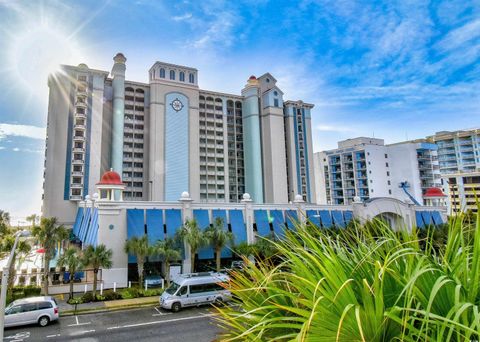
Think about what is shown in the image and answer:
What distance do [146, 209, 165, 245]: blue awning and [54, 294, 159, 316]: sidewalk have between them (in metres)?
7.04

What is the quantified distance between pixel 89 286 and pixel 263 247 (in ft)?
58.1

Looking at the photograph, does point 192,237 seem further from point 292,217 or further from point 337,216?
point 292,217

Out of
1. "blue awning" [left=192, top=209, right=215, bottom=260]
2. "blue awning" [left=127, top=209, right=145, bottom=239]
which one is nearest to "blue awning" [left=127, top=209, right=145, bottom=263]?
"blue awning" [left=127, top=209, right=145, bottom=239]

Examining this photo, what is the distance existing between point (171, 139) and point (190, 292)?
4918 cm

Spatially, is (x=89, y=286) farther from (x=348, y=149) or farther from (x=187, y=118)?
(x=348, y=149)

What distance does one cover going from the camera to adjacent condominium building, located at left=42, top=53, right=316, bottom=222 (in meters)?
61.1

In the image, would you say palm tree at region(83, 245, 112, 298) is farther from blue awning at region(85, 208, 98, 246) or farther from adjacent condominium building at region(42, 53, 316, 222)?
adjacent condominium building at region(42, 53, 316, 222)

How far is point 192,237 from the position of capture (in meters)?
32.8

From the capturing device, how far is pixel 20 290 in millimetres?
28547

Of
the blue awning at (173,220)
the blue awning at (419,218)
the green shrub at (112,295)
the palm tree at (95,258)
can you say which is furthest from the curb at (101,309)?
the blue awning at (419,218)

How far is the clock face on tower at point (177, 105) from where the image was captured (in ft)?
235

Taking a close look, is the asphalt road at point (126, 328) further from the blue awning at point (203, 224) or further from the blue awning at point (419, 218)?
the blue awning at point (419, 218)

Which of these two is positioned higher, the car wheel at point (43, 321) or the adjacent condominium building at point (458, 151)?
the adjacent condominium building at point (458, 151)

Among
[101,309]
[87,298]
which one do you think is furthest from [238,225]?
[101,309]
